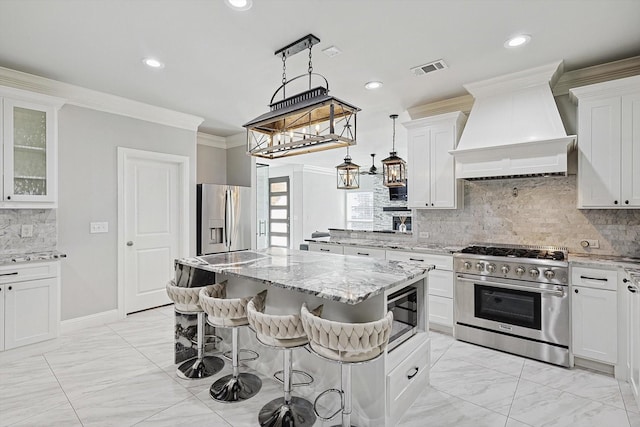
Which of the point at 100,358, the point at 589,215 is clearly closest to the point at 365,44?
the point at 589,215

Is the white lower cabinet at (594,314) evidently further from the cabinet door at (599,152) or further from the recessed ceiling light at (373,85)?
the recessed ceiling light at (373,85)

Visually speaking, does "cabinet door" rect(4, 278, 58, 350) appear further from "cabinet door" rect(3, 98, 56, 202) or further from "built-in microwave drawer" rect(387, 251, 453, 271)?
"built-in microwave drawer" rect(387, 251, 453, 271)

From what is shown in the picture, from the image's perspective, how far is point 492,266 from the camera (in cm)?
313

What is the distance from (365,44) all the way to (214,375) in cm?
292

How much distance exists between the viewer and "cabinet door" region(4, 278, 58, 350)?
114 inches

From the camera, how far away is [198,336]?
270 cm

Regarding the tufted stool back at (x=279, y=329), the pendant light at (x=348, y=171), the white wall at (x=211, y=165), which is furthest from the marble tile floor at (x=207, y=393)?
the pendant light at (x=348, y=171)

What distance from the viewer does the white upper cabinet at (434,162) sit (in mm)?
3764

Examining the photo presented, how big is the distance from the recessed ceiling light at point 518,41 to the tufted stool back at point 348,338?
236cm

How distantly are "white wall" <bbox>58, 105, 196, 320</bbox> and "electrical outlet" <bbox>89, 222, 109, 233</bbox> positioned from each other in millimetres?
47

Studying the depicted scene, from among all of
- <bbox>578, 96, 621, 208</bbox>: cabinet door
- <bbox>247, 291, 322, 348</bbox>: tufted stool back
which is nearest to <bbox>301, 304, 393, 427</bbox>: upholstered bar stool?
<bbox>247, 291, 322, 348</bbox>: tufted stool back

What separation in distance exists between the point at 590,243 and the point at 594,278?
0.67 metres

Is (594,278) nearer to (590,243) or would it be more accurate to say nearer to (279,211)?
(590,243)

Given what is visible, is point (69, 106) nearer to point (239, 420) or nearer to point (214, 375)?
point (214, 375)
